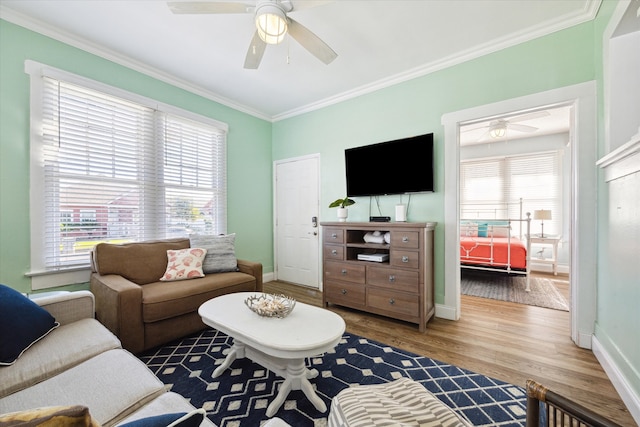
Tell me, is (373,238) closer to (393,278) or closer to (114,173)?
(393,278)

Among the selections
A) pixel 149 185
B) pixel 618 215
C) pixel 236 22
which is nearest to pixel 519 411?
pixel 618 215

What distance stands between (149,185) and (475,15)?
3.67 m

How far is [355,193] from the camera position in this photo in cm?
344

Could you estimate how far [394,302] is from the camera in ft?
8.75

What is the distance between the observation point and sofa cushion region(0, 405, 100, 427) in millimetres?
422

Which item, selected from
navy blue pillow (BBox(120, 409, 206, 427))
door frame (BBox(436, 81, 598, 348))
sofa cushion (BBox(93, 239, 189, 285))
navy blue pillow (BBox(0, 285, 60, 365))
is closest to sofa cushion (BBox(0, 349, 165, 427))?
navy blue pillow (BBox(0, 285, 60, 365))

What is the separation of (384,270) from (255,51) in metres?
2.33

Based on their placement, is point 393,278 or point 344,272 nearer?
point 393,278

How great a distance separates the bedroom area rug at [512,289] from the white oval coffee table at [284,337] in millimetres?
3023

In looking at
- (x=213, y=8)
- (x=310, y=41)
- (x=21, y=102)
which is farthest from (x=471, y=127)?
(x=21, y=102)

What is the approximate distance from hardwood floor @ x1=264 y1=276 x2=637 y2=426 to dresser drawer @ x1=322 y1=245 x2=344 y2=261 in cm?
63

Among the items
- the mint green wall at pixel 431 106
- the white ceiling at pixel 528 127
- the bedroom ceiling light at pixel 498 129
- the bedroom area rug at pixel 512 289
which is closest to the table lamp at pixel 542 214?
the bedroom area rug at pixel 512 289

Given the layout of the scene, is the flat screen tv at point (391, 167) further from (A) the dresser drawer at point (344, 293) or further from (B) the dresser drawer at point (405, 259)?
(A) the dresser drawer at point (344, 293)

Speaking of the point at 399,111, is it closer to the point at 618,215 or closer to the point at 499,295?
the point at 618,215
